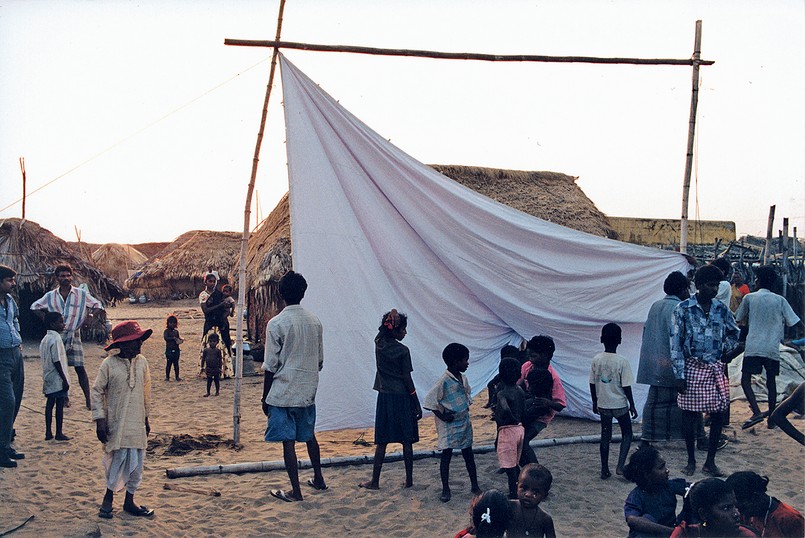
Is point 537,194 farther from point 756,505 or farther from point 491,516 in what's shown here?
point 491,516

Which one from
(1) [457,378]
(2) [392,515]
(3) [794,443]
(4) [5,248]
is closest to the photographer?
(2) [392,515]

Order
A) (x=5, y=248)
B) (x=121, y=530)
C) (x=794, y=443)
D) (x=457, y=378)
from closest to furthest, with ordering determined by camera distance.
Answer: (x=121, y=530)
(x=457, y=378)
(x=794, y=443)
(x=5, y=248)

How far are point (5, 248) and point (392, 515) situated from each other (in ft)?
42.3

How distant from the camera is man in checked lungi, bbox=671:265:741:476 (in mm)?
5441

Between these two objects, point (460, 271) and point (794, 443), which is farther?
point (794, 443)

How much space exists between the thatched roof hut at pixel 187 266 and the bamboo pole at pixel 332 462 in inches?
856

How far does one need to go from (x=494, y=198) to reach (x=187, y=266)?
1818 cm

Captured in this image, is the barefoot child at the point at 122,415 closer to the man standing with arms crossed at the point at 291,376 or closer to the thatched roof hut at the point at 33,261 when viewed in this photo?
the man standing with arms crossed at the point at 291,376

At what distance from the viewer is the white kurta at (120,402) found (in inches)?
187

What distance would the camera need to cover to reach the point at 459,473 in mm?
5824

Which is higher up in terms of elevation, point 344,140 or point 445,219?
point 344,140

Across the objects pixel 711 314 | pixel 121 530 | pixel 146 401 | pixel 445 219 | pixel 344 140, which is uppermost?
pixel 344 140

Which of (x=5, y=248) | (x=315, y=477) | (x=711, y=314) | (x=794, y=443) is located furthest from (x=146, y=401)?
(x=5, y=248)

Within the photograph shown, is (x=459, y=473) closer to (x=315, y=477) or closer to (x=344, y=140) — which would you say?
(x=315, y=477)
